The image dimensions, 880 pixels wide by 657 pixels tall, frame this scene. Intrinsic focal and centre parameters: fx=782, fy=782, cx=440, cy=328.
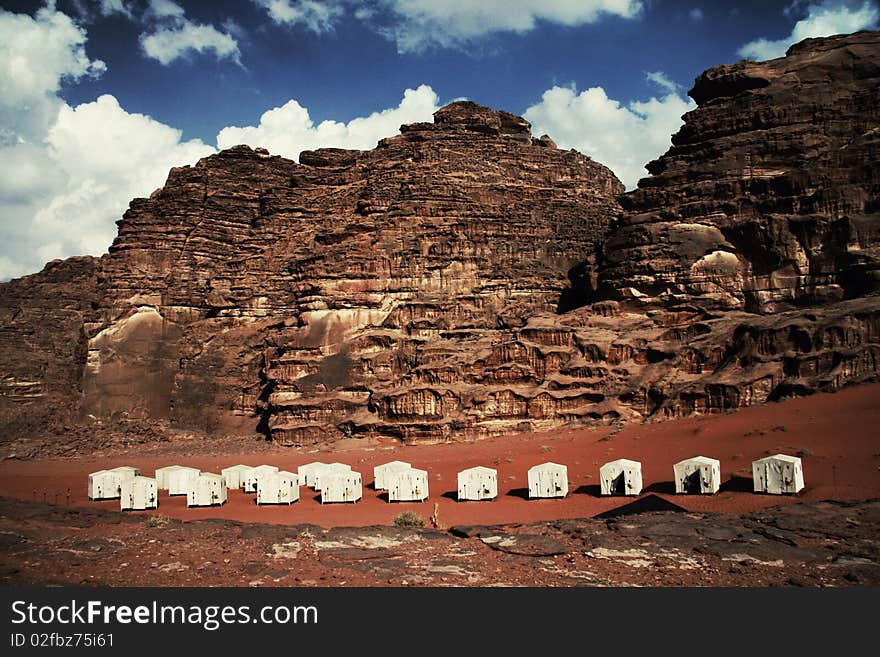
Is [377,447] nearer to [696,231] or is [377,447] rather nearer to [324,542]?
[696,231]

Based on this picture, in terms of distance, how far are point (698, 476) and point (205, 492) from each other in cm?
2104

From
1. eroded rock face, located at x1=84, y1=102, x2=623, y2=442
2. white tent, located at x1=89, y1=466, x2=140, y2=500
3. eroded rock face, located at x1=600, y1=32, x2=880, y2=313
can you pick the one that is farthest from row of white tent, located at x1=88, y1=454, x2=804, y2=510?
eroded rock face, located at x1=600, y1=32, x2=880, y2=313

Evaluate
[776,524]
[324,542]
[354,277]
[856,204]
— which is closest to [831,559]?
[776,524]

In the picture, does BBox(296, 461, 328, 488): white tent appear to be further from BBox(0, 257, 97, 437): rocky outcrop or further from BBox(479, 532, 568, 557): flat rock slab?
BBox(0, 257, 97, 437): rocky outcrop

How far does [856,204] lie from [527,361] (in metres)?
26.2

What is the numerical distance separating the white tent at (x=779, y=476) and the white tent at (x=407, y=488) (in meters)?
13.7

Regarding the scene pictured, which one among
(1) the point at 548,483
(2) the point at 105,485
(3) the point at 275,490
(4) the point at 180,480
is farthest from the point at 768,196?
(2) the point at 105,485

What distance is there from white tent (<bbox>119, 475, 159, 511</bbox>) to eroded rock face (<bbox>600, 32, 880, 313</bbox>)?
40162 mm

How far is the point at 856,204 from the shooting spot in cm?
5641

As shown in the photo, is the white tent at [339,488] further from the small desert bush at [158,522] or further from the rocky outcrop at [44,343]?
the rocky outcrop at [44,343]

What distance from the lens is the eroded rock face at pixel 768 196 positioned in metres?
56.4

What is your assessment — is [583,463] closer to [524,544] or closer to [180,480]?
[180,480]

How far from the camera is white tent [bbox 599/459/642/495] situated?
3288cm

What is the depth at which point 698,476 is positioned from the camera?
31.2 m
